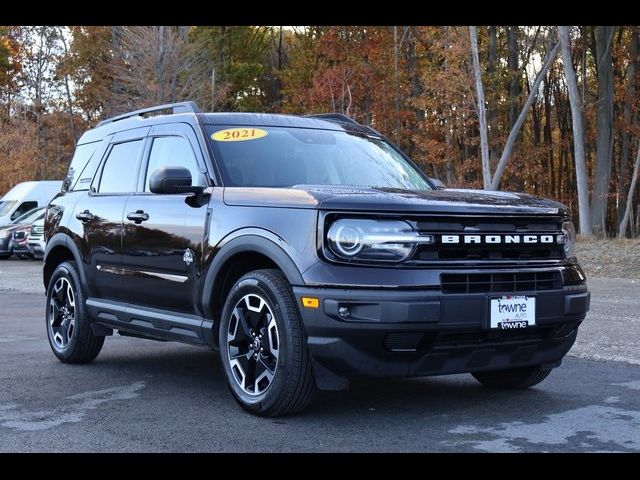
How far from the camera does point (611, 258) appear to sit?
18797mm

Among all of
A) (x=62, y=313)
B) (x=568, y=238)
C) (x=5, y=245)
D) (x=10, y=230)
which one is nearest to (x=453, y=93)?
(x=10, y=230)

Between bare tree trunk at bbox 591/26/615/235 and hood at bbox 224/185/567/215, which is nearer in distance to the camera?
hood at bbox 224/185/567/215

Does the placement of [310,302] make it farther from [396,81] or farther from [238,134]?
[396,81]

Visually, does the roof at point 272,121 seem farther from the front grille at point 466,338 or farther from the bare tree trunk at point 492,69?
the bare tree trunk at point 492,69

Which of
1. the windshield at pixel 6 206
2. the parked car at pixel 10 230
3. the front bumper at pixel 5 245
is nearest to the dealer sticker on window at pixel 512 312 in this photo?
the parked car at pixel 10 230

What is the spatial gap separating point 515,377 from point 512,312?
1264mm

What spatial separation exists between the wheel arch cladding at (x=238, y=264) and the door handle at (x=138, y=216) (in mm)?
969

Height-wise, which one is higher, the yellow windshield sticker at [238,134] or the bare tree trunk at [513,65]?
the bare tree trunk at [513,65]

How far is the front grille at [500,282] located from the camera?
5043mm

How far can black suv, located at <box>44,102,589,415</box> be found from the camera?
4.96 metres

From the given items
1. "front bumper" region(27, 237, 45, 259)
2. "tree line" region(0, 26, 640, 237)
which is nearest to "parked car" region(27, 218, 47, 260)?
"front bumper" region(27, 237, 45, 259)

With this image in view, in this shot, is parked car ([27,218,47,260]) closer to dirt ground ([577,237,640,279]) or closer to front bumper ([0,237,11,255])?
front bumper ([0,237,11,255])

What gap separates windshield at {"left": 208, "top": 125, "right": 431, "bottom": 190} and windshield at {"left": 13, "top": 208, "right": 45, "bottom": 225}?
895 inches
